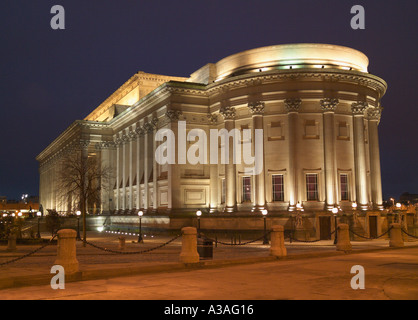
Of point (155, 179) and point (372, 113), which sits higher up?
point (372, 113)

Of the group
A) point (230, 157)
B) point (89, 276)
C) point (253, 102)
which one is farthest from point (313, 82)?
point (89, 276)

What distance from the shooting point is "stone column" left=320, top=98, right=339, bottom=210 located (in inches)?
1845

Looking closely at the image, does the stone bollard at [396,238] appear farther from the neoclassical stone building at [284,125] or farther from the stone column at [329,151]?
the stone column at [329,151]

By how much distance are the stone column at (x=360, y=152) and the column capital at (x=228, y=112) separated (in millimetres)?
12103

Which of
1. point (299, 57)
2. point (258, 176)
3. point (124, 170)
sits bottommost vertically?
point (258, 176)

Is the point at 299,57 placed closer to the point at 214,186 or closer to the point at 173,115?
the point at 173,115

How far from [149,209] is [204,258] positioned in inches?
1367

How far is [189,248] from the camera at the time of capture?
71.1ft

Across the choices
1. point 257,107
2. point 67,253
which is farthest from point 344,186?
point 67,253

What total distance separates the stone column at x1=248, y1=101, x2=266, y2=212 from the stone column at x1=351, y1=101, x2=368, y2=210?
9.42 meters

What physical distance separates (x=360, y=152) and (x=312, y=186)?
6.18 meters

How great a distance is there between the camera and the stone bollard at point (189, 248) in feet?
70.3

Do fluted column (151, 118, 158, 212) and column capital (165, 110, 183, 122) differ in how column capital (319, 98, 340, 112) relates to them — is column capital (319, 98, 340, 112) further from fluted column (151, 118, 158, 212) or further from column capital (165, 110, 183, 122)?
fluted column (151, 118, 158, 212)
